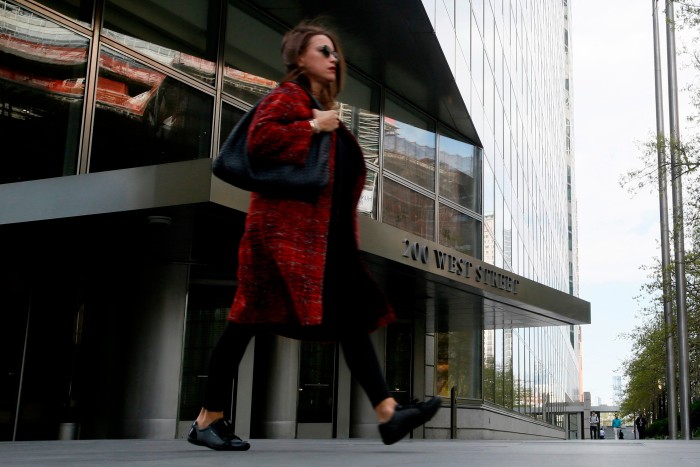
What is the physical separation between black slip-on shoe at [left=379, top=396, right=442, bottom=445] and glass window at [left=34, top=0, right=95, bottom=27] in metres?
8.73

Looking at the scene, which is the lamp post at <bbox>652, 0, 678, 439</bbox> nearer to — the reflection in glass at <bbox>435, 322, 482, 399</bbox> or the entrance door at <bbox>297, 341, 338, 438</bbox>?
the reflection in glass at <bbox>435, 322, 482, 399</bbox>

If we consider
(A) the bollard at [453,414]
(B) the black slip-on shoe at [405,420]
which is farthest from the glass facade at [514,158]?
(B) the black slip-on shoe at [405,420]

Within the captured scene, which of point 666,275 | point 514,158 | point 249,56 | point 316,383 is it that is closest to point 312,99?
point 249,56

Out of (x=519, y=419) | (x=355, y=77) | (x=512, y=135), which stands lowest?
(x=519, y=419)

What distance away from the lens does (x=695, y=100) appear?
2034 centimetres

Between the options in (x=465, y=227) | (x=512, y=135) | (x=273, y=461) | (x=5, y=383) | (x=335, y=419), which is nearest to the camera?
(x=273, y=461)

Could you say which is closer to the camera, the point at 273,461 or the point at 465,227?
the point at 273,461

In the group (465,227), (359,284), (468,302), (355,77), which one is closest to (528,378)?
(465,227)

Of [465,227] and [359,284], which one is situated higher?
[465,227]

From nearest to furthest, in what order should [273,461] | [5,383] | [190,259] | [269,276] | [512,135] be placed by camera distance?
[273,461] → [269,276] → [5,383] → [190,259] → [512,135]

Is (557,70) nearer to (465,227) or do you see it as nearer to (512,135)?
(512,135)

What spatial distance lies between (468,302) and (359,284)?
13640 mm

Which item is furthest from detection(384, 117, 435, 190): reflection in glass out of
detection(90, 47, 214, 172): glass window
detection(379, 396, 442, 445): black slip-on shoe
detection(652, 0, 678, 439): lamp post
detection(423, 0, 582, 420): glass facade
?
detection(379, 396, 442, 445): black slip-on shoe

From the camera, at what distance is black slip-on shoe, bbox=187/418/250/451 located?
3.97m
